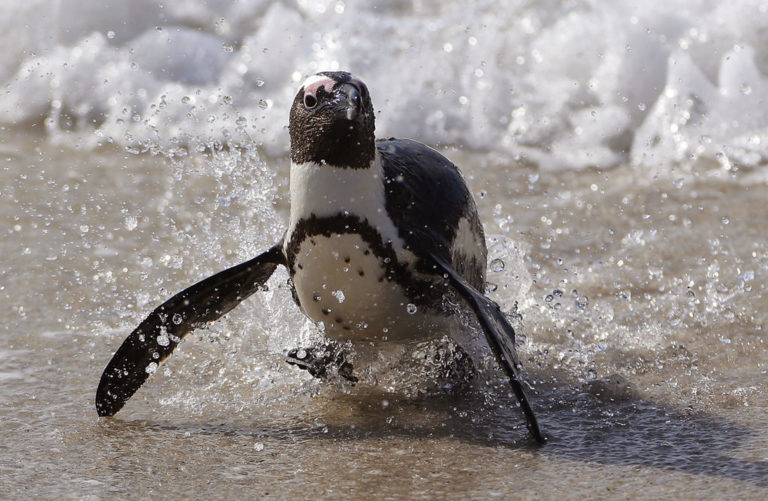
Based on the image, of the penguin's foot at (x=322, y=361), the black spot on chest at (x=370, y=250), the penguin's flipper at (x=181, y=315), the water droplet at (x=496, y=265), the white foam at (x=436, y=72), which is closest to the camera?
the black spot on chest at (x=370, y=250)

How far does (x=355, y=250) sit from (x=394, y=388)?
1.63 ft

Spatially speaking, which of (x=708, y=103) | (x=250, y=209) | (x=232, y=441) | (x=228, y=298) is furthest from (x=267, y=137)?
(x=232, y=441)

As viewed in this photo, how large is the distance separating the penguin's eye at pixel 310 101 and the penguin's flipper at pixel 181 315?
0.42 m

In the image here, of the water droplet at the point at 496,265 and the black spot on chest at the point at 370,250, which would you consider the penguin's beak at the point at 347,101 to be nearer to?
the black spot on chest at the point at 370,250

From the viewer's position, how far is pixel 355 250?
94.1 inches

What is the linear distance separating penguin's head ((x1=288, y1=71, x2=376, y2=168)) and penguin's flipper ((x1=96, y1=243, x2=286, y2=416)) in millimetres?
352

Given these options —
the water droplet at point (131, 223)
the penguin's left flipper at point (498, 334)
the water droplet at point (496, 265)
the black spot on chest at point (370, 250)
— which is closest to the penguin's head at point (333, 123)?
the black spot on chest at point (370, 250)

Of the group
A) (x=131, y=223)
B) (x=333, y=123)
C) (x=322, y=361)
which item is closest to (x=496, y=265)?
(x=322, y=361)

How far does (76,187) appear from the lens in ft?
15.1

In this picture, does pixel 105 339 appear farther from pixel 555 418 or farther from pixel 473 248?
pixel 555 418

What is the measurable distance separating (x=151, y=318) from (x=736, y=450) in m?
1.44

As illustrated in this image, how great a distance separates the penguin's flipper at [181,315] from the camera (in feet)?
8.42

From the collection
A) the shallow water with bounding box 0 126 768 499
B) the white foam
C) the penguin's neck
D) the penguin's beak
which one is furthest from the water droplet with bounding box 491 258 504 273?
the white foam

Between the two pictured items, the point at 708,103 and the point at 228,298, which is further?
the point at 708,103
